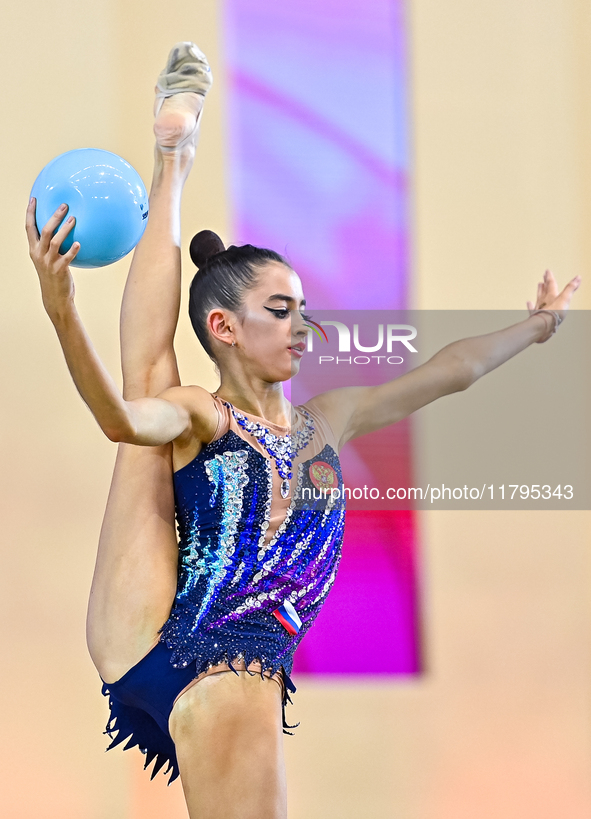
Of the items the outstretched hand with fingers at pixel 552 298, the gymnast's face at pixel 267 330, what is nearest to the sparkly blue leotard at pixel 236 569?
the gymnast's face at pixel 267 330

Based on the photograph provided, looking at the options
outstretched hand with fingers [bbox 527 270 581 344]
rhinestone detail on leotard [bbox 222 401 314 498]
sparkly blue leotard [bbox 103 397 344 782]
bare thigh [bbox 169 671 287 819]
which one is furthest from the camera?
outstretched hand with fingers [bbox 527 270 581 344]

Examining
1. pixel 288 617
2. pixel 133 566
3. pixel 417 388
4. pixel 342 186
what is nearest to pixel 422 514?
pixel 417 388

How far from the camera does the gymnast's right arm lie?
1345 mm

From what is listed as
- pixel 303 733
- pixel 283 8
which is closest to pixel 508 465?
pixel 303 733

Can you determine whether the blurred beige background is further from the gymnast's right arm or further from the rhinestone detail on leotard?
the gymnast's right arm

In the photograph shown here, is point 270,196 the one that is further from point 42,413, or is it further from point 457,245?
point 42,413

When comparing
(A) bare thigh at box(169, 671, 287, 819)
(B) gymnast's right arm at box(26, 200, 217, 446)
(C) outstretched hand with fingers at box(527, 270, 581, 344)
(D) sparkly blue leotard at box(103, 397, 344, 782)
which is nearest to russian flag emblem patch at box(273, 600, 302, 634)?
(D) sparkly blue leotard at box(103, 397, 344, 782)

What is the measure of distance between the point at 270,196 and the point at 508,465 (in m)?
1.04

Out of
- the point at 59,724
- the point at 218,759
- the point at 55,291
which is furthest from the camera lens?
the point at 59,724

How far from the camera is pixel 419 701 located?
8.89 ft

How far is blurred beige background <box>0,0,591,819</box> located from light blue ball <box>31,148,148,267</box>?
4.09 ft

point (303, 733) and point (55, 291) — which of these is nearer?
point (55, 291)

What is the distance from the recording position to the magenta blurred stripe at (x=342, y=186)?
2.72 metres

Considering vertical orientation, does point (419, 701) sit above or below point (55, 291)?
below
